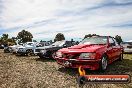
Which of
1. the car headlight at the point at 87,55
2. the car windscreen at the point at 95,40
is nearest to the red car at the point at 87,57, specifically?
the car headlight at the point at 87,55

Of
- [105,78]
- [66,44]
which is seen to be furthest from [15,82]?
[66,44]

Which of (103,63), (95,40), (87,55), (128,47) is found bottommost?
(103,63)

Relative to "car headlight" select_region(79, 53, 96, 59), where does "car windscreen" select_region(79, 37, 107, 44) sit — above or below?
above

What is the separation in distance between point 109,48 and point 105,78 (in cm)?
673

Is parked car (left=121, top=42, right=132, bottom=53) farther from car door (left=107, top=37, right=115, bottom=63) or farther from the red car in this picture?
the red car

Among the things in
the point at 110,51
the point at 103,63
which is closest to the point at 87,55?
the point at 103,63

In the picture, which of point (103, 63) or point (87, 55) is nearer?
point (87, 55)

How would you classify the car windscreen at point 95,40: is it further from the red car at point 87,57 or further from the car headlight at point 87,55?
the car headlight at point 87,55

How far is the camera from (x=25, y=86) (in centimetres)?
623

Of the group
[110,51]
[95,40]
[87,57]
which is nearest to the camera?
[87,57]

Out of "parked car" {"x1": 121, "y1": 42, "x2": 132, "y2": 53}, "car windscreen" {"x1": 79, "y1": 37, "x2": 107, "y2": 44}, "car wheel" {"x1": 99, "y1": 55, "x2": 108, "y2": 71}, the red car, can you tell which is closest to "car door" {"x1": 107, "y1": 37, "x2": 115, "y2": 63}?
the red car

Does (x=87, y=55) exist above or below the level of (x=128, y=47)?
above

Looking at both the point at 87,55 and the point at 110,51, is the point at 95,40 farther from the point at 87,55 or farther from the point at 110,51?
the point at 87,55

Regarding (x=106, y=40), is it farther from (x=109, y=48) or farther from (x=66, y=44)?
(x=66, y=44)
